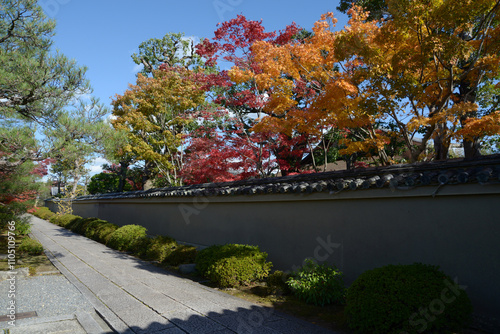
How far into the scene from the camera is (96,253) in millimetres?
11422

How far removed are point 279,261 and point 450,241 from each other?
4.04 m

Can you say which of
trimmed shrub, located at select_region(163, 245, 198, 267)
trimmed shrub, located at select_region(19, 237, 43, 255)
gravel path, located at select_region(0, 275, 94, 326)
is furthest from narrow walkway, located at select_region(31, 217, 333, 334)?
trimmed shrub, located at select_region(19, 237, 43, 255)

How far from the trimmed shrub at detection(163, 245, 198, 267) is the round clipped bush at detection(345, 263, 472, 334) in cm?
598

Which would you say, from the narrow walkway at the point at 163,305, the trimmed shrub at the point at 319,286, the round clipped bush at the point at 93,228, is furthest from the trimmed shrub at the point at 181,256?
the round clipped bush at the point at 93,228

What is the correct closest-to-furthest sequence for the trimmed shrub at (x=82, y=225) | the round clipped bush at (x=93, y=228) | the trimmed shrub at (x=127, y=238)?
the trimmed shrub at (x=127, y=238) < the round clipped bush at (x=93, y=228) < the trimmed shrub at (x=82, y=225)

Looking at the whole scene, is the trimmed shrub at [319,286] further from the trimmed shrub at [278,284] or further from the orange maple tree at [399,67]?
the orange maple tree at [399,67]

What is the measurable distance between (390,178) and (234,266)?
3815 mm

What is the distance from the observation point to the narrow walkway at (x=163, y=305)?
468 cm

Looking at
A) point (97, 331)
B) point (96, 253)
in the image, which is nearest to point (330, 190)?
point (97, 331)

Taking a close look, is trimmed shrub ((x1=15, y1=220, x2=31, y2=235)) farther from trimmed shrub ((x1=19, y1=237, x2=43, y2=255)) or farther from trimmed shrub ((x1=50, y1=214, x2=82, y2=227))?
trimmed shrub ((x1=50, y1=214, x2=82, y2=227))

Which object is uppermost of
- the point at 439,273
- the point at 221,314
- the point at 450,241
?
the point at 450,241

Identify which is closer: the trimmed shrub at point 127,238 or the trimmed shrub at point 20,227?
the trimmed shrub at point 127,238

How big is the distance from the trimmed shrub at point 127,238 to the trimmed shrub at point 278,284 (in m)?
6.61

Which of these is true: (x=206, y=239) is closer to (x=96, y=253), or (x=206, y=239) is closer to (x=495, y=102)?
(x=96, y=253)
